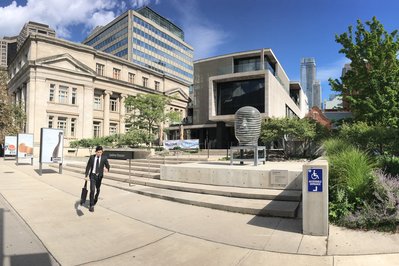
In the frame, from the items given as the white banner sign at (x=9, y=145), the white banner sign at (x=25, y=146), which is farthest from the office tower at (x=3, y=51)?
the white banner sign at (x=25, y=146)

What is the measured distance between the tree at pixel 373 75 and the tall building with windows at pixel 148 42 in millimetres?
64125

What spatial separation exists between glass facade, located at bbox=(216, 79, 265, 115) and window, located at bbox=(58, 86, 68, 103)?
1179 inches

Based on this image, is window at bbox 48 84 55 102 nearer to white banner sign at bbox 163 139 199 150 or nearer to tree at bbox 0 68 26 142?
tree at bbox 0 68 26 142

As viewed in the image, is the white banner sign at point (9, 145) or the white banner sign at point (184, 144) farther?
the white banner sign at point (9, 145)

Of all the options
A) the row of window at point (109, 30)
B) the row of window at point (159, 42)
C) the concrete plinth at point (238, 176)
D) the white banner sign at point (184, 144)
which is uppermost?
the row of window at point (109, 30)

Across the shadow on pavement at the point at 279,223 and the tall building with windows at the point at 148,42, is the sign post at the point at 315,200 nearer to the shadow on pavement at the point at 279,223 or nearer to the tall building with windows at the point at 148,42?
the shadow on pavement at the point at 279,223

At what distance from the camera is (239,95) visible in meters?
Answer: 36.8

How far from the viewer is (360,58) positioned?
21344 millimetres

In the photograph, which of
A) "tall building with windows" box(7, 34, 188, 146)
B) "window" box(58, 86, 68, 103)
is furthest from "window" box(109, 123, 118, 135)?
"window" box(58, 86, 68, 103)

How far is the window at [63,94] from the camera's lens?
53578 millimetres

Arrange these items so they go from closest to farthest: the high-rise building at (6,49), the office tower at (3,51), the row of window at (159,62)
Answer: the row of window at (159,62), the office tower at (3,51), the high-rise building at (6,49)

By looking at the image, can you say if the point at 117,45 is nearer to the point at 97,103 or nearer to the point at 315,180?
the point at 97,103

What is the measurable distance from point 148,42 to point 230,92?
61881mm

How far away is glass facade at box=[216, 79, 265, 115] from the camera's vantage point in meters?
35.2
